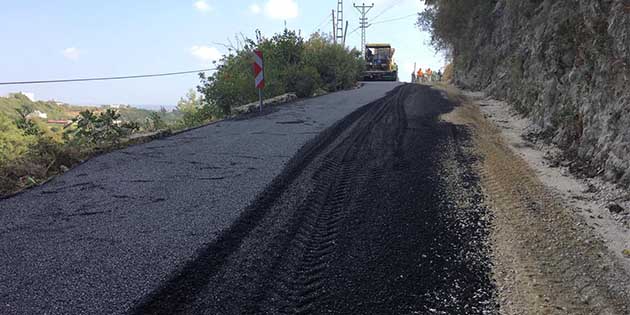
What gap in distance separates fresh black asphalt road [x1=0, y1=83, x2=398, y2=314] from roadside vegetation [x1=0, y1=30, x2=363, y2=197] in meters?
0.47

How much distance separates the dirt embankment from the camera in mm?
2607

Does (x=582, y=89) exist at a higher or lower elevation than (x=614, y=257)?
higher

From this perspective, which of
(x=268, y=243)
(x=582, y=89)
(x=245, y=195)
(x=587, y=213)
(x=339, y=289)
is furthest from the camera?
(x=582, y=89)

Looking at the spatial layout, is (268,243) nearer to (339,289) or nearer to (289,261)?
(289,261)

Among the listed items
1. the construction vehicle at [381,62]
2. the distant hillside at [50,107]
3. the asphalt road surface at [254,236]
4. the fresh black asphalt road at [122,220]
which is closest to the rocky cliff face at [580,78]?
the asphalt road surface at [254,236]

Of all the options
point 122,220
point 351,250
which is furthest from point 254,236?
point 122,220

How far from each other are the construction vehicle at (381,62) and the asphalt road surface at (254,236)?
95.7 feet

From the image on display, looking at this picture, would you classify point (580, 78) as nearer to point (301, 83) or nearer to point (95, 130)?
point (95, 130)

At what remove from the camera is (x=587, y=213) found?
4047 mm

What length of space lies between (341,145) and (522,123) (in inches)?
170

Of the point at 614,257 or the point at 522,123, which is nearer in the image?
the point at 614,257

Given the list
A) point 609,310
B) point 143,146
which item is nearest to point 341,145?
point 143,146

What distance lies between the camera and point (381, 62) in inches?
1415

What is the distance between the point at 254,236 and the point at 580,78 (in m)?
5.70
